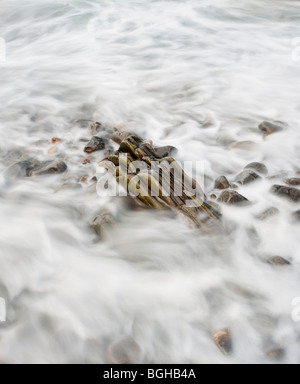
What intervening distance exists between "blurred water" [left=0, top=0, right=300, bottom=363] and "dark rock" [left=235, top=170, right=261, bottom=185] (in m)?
0.08

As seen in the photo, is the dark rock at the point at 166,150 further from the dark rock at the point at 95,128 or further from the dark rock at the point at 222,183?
the dark rock at the point at 95,128

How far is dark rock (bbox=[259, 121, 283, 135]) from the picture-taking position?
450 cm

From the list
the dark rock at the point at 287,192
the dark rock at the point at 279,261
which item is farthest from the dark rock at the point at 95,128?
the dark rock at the point at 279,261

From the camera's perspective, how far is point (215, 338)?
2285 mm

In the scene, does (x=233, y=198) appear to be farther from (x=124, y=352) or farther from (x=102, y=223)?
(x=124, y=352)

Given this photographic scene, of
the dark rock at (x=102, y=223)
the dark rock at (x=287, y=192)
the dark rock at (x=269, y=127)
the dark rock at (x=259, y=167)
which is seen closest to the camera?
the dark rock at (x=102, y=223)

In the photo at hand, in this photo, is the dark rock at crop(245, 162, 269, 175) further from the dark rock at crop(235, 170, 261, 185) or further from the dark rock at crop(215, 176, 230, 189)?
the dark rock at crop(215, 176, 230, 189)

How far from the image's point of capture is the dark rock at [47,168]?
3.84m

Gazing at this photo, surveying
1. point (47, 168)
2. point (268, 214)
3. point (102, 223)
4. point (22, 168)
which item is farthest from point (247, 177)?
point (22, 168)

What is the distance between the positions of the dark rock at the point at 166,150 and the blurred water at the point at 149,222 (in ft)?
A: 0.64

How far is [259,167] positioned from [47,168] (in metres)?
2.19

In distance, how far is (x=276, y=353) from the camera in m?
2.20

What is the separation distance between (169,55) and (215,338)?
20.0 ft
